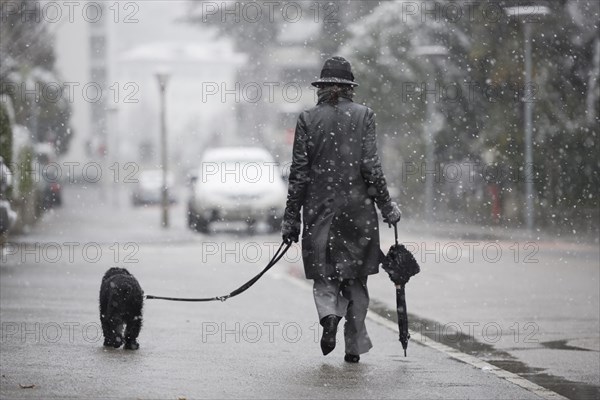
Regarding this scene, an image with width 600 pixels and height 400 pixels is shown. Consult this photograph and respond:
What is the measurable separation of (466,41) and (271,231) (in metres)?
9.55

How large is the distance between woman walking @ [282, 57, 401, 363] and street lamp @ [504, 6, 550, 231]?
1836 cm

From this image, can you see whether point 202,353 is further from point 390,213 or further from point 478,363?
point 478,363

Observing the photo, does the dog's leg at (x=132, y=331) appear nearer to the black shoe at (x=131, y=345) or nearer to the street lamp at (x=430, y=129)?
the black shoe at (x=131, y=345)

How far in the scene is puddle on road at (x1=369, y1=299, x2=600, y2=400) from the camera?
7.81 metres

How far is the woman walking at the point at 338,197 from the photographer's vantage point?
27.8 ft

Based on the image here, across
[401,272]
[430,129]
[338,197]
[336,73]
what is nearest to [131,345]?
[338,197]

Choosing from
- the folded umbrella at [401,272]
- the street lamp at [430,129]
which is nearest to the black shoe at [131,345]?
the folded umbrella at [401,272]

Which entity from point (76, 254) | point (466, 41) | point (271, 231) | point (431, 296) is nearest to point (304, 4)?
point (466, 41)

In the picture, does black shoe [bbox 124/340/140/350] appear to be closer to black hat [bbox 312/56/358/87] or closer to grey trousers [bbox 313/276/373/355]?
grey trousers [bbox 313/276/373/355]

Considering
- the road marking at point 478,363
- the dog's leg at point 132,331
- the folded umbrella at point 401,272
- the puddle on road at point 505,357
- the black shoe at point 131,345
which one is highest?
the folded umbrella at point 401,272

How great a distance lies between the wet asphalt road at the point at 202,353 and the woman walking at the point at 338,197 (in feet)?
1.68

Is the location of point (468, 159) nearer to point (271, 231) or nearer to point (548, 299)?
point (271, 231)

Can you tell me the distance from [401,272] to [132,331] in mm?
1805

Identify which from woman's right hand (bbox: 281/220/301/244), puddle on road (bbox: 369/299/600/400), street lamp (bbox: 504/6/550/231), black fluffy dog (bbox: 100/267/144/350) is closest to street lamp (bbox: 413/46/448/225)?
street lamp (bbox: 504/6/550/231)
